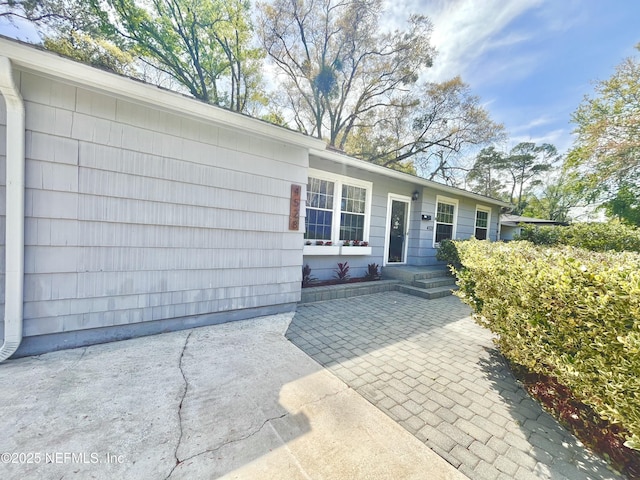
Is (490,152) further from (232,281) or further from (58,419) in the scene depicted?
(58,419)

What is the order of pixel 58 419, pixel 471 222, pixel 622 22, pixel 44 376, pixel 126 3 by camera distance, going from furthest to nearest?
1. pixel 126 3
2. pixel 471 222
3. pixel 622 22
4. pixel 44 376
5. pixel 58 419

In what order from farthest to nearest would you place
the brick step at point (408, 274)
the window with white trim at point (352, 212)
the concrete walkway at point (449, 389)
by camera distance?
1. the brick step at point (408, 274)
2. the window with white trim at point (352, 212)
3. the concrete walkway at point (449, 389)

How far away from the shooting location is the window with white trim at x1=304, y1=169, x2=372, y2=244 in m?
5.61

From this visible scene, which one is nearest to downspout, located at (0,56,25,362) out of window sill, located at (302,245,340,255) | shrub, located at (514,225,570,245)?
window sill, located at (302,245,340,255)

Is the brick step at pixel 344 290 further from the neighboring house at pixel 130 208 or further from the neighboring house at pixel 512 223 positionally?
the neighboring house at pixel 512 223

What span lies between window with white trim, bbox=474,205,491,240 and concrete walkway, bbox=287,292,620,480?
20.7 ft

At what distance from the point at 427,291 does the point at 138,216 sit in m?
5.58

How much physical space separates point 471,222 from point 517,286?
7.66 m

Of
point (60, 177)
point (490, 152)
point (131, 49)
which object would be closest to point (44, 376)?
point (60, 177)

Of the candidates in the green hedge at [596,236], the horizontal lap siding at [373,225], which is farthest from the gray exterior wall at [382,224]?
the green hedge at [596,236]

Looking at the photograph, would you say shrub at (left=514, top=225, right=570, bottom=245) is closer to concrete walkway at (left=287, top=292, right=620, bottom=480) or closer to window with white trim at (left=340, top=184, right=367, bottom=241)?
window with white trim at (left=340, top=184, right=367, bottom=241)

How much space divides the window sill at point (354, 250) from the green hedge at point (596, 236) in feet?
20.2

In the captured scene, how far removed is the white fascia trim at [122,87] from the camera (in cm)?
227

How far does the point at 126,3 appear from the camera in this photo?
1073 centimetres
